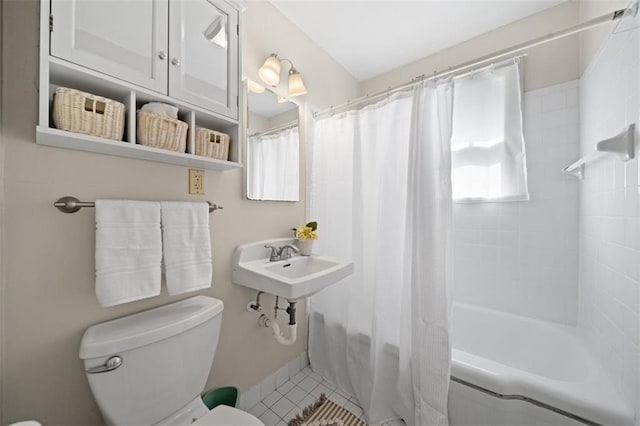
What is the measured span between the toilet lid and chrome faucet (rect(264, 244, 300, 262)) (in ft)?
2.32

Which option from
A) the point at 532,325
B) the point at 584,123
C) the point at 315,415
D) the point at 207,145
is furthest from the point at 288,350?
the point at 584,123

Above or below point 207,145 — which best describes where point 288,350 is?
below

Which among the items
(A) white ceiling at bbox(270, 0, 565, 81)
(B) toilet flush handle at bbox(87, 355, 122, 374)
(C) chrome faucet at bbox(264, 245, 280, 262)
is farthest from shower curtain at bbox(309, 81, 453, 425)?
(B) toilet flush handle at bbox(87, 355, 122, 374)

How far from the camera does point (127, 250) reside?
34.6 inches

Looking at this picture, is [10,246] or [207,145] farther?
[207,145]

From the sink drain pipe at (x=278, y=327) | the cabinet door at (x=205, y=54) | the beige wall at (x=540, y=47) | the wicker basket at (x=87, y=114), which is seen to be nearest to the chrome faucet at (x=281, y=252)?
the sink drain pipe at (x=278, y=327)

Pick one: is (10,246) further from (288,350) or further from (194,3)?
(288,350)

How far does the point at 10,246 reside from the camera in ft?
2.48

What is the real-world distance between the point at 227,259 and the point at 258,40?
1.31 metres

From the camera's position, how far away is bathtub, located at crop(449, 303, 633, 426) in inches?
38.3

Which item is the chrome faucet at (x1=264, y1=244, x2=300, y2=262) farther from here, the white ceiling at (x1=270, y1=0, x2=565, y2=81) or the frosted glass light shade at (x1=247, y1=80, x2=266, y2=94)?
the white ceiling at (x1=270, y1=0, x2=565, y2=81)

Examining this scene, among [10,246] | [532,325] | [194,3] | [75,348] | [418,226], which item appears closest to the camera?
[10,246]

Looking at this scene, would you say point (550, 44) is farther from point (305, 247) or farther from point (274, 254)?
point (274, 254)

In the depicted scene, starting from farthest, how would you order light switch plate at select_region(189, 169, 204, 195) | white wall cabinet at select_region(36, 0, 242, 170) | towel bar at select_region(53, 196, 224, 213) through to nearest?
1. light switch plate at select_region(189, 169, 204, 195)
2. towel bar at select_region(53, 196, 224, 213)
3. white wall cabinet at select_region(36, 0, 242, 170)
